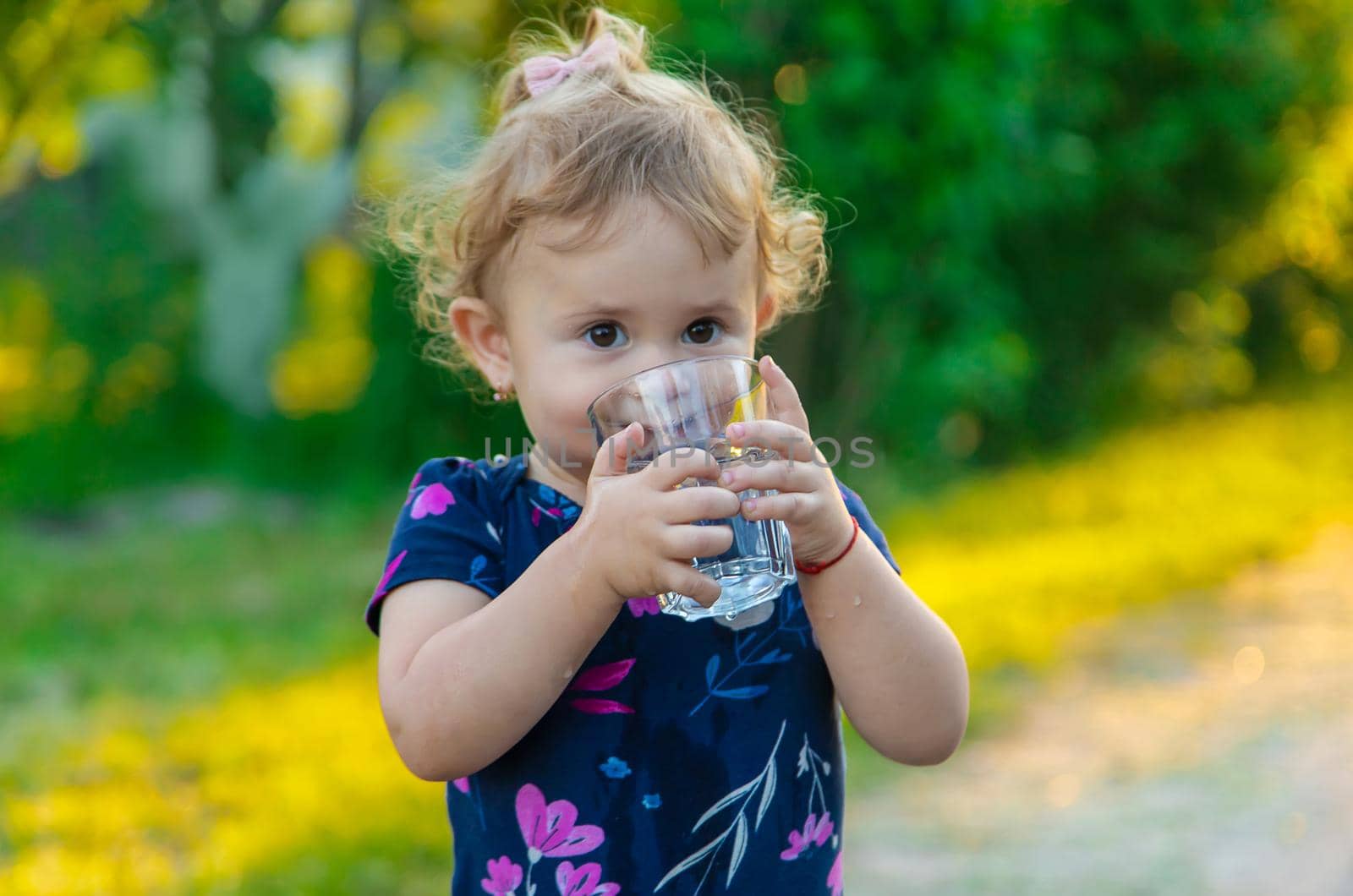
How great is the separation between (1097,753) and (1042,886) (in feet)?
2.59

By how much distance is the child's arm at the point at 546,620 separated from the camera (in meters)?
1.38

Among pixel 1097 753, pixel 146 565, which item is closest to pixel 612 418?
pixel 1097 753

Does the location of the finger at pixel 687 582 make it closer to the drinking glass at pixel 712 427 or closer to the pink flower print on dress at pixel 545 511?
the drinking glass at pixel 712 427

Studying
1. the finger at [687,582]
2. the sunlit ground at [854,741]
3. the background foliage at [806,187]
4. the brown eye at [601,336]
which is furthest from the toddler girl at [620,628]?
the background foliage at [806,187]

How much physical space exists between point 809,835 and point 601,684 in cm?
33

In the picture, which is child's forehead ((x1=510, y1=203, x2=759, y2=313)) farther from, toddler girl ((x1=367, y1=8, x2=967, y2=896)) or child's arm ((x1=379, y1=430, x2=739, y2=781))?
child's arm ((x1=379, y1=430, x2=739, y2=781))

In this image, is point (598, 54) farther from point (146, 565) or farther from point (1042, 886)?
point (146, 565)

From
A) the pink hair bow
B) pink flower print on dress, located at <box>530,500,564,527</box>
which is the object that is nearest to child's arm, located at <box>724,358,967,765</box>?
pink flower print on dress, located at <box>530,500,564,527</box>

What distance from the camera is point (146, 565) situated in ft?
17.2

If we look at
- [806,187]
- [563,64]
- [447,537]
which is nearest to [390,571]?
[447,537]

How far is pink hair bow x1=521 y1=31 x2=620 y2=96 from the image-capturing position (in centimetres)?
186

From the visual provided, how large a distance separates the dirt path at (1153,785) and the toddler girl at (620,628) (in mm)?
1511

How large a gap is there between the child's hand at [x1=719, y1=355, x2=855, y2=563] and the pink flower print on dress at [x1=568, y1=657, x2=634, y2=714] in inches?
10.7

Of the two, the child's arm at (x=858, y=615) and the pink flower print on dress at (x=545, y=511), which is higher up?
the pink flower print on dress at (x=545, y=511)
